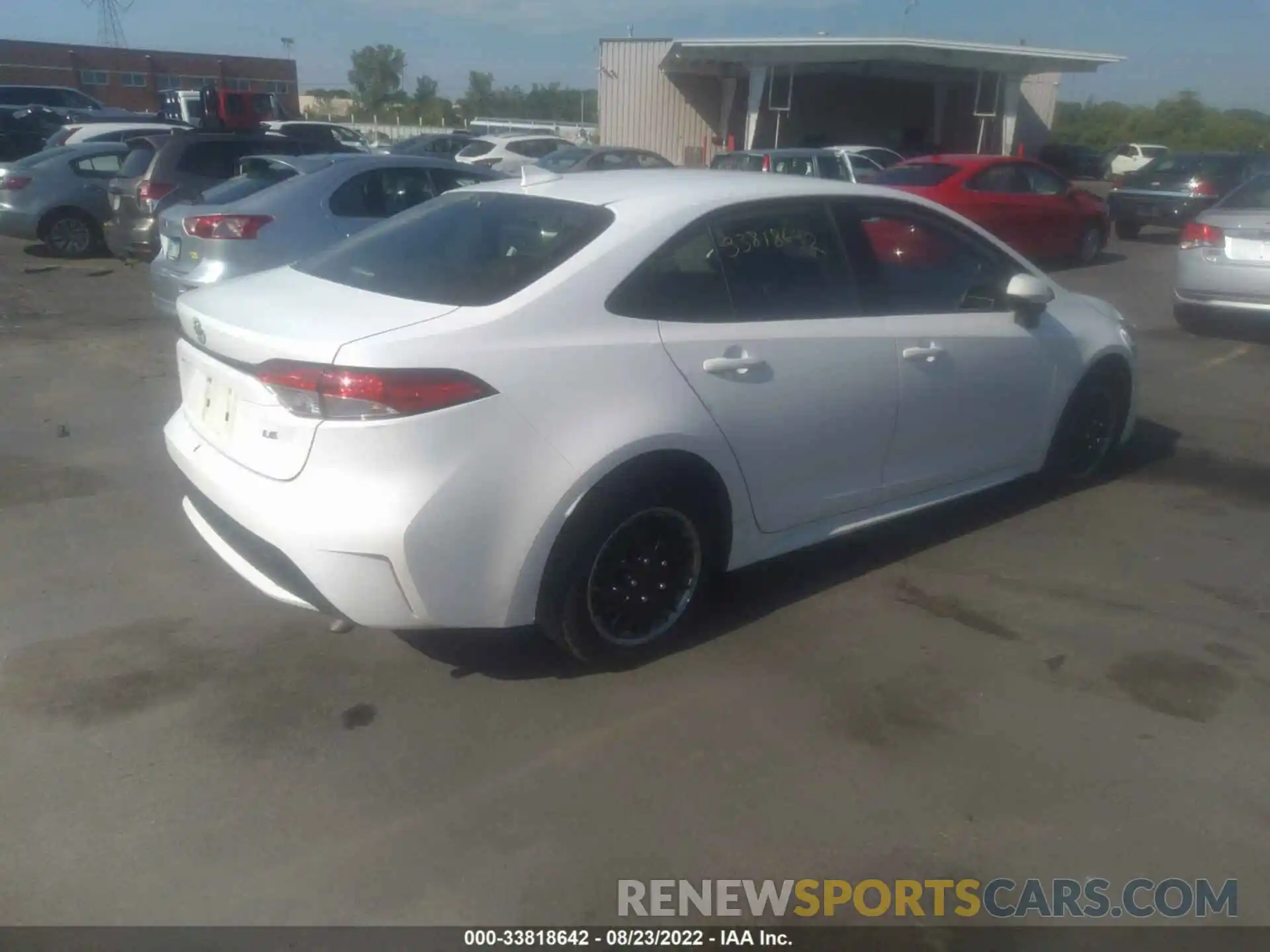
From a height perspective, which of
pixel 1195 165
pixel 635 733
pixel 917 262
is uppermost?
pixel 917 262

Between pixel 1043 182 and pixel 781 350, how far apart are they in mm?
12677

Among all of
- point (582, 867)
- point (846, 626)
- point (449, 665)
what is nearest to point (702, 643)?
point (846, 626)

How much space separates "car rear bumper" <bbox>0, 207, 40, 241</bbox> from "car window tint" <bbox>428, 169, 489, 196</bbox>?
746 centimetres

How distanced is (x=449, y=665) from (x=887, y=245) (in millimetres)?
2538

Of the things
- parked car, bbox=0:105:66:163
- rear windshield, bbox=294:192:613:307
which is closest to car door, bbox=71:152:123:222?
parked car, bbox=0:105:66:163

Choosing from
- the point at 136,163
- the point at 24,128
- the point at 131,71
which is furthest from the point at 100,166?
the point at 131,71

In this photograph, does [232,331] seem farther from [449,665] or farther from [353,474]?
[449,665]

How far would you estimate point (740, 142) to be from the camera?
3294cm

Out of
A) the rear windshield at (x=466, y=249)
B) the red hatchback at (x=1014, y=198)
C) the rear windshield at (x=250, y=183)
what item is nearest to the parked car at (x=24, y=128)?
the rear windshield at (x=250, y=183)

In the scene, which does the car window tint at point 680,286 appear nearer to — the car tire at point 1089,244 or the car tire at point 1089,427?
the car tire at point 1089,427

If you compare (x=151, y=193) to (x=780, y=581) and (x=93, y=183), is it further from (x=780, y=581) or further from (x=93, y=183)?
(x=780, y=581)

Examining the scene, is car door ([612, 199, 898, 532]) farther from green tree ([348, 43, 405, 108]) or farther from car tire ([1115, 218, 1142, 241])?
green tree ([348, 43, 405, 108])

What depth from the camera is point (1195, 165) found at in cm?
1931

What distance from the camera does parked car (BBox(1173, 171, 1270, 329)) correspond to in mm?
9906
